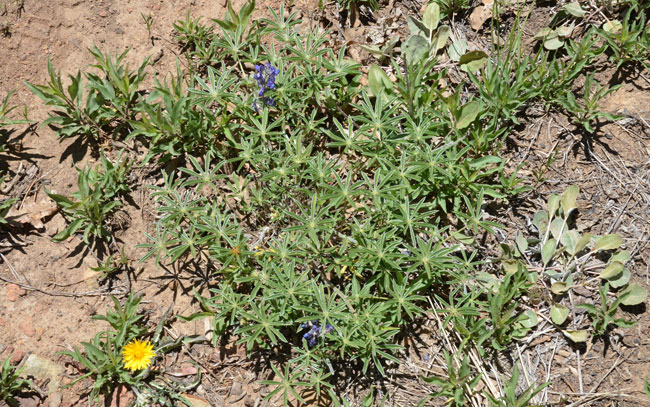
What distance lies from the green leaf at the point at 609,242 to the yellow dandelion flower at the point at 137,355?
9.45ft

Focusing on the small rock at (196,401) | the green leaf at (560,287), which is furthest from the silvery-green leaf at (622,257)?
the small rock at (196,401)

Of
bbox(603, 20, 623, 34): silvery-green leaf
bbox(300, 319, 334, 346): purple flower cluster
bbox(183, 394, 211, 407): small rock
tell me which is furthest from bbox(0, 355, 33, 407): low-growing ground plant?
bbox(603, 20, 623, 34): silvery-green leaf

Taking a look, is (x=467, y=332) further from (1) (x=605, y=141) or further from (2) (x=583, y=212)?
(1) (x=605, y=141)

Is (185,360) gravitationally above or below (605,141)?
below

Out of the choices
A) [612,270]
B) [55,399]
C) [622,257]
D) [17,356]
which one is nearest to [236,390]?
[55,399]

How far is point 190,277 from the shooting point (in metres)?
3.49

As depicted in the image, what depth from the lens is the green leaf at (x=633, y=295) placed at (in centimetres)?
324

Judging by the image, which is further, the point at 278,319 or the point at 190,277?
the point at 190,277

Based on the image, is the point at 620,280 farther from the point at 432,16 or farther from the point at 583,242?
the point at 432,16

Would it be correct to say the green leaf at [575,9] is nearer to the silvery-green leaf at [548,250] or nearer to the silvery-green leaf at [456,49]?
the silvery-green leaf at [456,49]

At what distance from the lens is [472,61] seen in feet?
12.7

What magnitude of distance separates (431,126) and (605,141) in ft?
4.25

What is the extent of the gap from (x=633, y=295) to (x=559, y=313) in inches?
17.8

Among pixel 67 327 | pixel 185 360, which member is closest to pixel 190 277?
pixel 185 360
